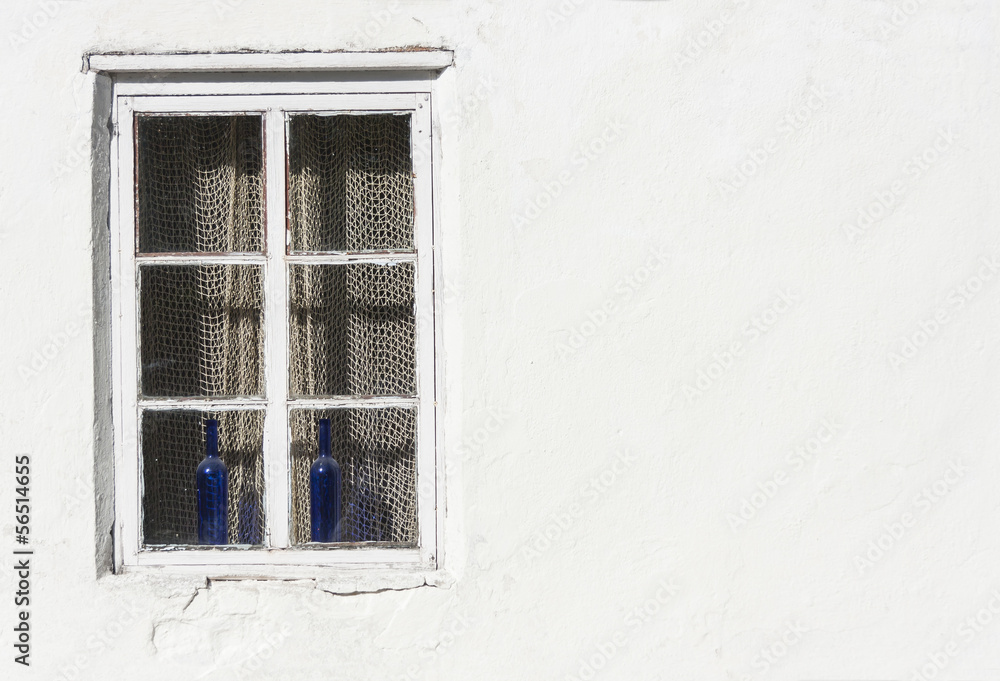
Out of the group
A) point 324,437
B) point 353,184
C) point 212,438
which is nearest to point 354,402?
point 324,437

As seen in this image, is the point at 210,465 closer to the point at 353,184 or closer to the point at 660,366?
the point at 353,184

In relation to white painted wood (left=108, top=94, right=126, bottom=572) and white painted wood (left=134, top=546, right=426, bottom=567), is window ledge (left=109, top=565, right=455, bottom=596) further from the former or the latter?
white painted wood (left=108, top=94, right=126, bottom=572)

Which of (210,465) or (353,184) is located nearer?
(210,465)

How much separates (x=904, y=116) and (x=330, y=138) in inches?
65.9

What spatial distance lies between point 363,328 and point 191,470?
27.5 inches

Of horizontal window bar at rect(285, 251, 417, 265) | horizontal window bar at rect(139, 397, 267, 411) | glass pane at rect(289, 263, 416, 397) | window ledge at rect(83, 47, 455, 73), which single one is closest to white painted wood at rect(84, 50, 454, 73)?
window ledge at rect(83, 47, 455, 73)

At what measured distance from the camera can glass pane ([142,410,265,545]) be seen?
2.43 meters

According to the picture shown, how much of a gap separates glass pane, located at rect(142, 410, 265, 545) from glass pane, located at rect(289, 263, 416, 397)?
0.29m

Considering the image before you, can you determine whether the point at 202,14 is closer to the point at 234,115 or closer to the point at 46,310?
the point at 234,115

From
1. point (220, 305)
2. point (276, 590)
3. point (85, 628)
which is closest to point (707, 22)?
point (220, 305)

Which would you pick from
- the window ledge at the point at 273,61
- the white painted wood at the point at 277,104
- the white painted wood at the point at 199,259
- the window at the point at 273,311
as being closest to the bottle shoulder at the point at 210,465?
the window at the point at 273,311

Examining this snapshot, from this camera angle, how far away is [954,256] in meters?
2.21

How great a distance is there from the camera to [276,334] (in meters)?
2.27

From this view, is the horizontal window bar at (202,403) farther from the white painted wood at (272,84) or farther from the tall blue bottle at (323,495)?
the white painted wood at (272,84)
